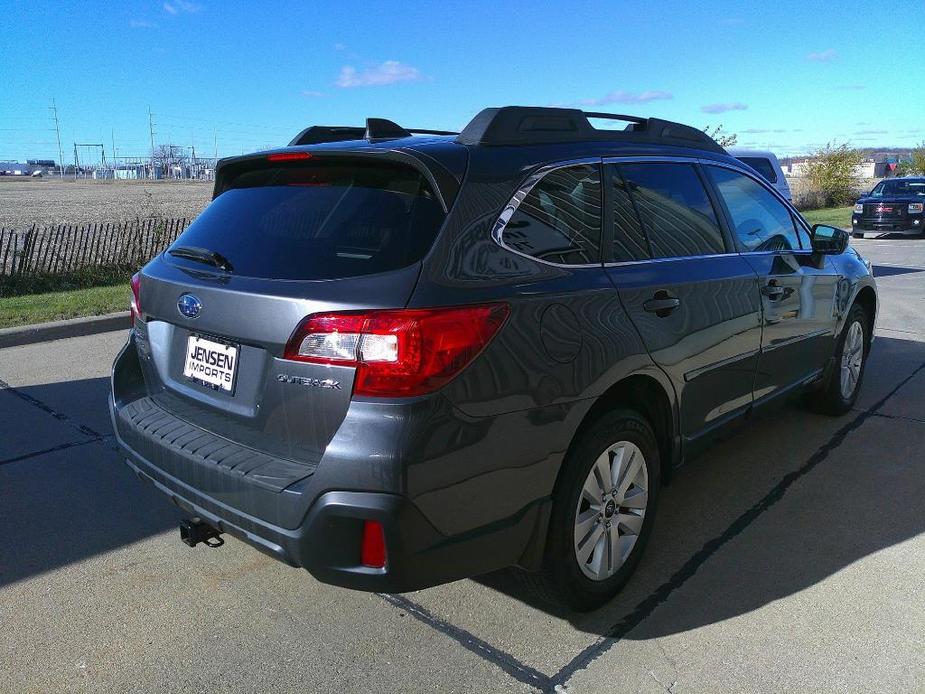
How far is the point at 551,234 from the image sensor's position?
9.27 feet

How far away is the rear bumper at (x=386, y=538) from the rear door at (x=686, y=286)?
3.24 feet

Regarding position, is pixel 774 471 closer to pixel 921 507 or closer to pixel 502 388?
pixel 921 507

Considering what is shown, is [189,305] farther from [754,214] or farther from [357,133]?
[754,214]

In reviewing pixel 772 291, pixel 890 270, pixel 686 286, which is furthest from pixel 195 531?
pixel 890 270

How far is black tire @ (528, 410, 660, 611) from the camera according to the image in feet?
8.94

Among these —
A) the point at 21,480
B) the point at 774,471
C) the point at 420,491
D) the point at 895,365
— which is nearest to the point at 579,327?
the point at 420,491

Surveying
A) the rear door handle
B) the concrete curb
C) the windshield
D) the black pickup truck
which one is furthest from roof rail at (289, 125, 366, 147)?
the windshield

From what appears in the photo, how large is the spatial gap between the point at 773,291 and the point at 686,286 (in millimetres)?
961

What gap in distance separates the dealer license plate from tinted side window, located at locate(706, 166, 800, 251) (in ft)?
8.45

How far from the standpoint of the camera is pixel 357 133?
373 cm

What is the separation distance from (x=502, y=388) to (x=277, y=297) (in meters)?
0.76

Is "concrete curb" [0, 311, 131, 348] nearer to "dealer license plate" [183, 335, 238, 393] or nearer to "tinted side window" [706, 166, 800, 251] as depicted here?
"dealer license plate" [183, 335, 238, 393]

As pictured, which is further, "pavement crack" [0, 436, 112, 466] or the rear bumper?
"pavement crack" [0, 436, 112, 466]

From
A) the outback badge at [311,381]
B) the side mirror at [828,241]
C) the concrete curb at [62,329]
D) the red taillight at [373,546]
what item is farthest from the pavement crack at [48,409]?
the side mirror at [828,241]
